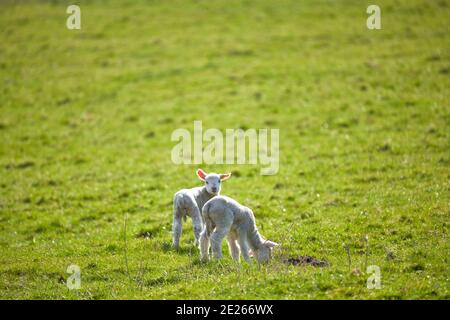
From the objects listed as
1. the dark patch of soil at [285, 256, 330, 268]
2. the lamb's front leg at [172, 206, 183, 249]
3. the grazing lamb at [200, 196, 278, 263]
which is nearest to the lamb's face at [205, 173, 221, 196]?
the lamb's front leg at [172, 206, 183, 249]

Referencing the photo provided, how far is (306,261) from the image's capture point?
12656 millimetres

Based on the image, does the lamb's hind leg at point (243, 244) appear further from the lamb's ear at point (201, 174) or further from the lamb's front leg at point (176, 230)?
the lamb's ear at point (201, 174)

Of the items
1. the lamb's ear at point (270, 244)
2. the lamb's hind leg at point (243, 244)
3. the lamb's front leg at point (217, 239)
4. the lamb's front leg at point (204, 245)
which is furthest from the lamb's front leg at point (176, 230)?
the lamb's ear at point (270, 244)

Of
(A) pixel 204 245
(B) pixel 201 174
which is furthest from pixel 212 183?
(A) pixel 204 245

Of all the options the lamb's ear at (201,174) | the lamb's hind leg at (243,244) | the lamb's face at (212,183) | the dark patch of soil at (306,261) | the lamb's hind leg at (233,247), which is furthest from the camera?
the lamb's ear at (201,174)

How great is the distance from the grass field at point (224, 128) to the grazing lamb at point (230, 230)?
1.47 ft

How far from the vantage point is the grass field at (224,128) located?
495 inches

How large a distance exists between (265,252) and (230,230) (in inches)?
33.4

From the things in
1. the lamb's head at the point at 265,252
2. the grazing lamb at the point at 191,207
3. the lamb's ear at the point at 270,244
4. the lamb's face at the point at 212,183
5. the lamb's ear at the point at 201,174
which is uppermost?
the lamb's ear at the point at 201,174

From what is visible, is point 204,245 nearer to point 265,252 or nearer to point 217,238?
point 217,238

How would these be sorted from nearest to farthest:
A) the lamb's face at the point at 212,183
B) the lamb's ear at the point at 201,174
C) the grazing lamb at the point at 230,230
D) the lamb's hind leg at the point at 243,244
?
the grazing lamb at the point at 230,230
the lamb's hind leg at the point at 243,244
the lamb's face at the point at 212,183
the lamb's ear at the point at 201,174

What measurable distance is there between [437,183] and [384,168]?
2418 millimetres

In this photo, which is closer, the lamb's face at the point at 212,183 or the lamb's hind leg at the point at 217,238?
the lamb's hind leg at the point at 217,238
